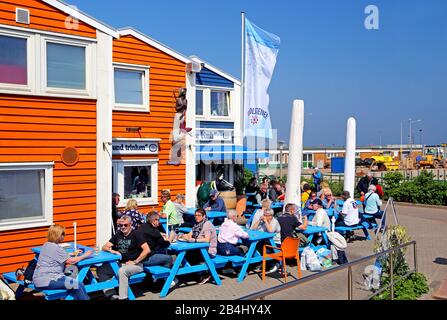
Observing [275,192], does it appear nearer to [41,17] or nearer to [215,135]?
[215,135]

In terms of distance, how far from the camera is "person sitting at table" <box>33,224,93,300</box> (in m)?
6.10

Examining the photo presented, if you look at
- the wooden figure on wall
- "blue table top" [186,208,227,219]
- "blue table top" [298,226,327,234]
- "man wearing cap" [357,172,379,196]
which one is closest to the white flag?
the wooden figure on wall

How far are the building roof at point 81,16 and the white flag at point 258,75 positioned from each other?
22.3 ft

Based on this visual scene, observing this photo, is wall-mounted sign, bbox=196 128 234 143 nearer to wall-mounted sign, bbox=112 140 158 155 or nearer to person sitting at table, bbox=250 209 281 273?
wall-mounted sign, bbox=112 140 158 155

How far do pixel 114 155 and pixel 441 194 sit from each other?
14326mm

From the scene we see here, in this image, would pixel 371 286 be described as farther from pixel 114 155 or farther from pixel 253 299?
pixel 114 155

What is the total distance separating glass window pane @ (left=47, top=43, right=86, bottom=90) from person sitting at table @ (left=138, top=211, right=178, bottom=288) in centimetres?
342

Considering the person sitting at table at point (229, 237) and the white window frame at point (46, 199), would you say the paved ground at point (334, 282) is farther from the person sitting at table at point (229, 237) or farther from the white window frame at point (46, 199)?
the white window frame at point (46, 199)

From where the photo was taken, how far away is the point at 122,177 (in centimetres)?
1297

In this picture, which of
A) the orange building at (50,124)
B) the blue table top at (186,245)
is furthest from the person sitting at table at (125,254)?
the orange building at (50,124)

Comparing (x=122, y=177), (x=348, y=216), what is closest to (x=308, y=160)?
(x=348, y=216)

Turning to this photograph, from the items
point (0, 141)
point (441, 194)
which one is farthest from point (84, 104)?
point (441, 194)

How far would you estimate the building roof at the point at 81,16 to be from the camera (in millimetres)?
9023

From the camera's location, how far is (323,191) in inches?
535
